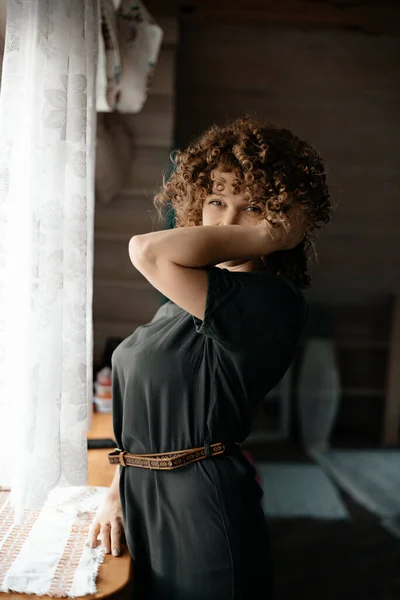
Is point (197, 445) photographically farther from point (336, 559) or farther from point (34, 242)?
point (336, 559)

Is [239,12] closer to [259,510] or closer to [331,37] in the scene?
[331,37]

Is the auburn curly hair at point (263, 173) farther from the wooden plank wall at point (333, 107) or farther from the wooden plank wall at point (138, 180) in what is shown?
the wooden plank wall at point (333, 107)

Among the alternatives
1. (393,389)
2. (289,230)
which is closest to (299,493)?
(393,389)

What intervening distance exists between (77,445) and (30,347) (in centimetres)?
19

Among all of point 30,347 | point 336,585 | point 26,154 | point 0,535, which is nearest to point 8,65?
point 26,154

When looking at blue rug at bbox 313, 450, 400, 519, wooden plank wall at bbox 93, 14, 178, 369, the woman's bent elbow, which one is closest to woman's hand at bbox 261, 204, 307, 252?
the woman's bent elbow

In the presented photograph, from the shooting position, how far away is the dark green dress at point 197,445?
0.88 metres

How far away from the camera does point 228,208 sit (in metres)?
0.91

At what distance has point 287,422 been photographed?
349cm

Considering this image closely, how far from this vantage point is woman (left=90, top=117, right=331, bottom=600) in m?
0.85

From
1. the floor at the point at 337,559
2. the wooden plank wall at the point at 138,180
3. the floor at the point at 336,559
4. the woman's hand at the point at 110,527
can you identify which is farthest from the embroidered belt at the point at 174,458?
the floor at the point at 337,559

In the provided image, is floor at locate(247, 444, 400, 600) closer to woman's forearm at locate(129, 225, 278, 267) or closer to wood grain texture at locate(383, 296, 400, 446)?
wood grain texture at locate(383, 296, 400, 446)

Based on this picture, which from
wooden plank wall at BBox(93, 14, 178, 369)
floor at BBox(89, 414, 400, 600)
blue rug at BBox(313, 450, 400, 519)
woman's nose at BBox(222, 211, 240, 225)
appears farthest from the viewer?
blue rug at BBox(313, 450, 400, 519)

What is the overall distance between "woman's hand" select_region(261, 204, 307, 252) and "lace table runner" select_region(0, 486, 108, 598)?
23.0 inches
